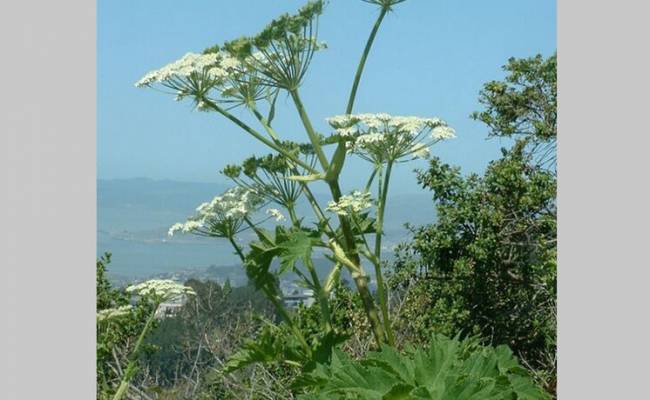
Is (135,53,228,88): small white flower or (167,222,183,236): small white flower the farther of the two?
(167,222,183,236): small white flower

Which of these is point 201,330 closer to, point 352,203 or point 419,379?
point 352,203

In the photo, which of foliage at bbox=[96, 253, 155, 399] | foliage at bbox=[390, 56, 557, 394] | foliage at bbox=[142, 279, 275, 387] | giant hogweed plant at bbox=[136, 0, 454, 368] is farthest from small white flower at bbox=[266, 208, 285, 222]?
foliage at bbox=[390, 56, 557, 394]

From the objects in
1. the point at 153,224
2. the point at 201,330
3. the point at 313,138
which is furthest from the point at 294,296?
the point at 313,138

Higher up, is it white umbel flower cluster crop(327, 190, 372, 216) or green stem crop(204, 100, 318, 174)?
green stem crop(204, 100, 318, 174)

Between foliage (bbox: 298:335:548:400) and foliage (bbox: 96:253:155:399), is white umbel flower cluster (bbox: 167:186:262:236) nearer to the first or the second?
foliage (bbox: 298:335:548:400)

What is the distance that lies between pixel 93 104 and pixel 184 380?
2.15 meters

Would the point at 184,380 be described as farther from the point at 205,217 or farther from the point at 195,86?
the point at 195,86

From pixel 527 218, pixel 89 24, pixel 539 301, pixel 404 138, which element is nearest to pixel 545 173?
pixel 527 218

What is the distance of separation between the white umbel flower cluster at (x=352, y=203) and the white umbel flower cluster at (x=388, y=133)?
0.17 m

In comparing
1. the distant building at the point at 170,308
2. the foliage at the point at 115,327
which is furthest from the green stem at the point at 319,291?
the distant building at the point at 170,308

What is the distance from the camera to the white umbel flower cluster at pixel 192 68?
13.1 ft

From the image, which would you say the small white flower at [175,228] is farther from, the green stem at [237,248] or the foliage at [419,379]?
the foliage at [419,379]

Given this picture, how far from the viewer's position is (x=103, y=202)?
6203mm

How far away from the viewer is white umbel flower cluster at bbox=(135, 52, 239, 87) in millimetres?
4008
